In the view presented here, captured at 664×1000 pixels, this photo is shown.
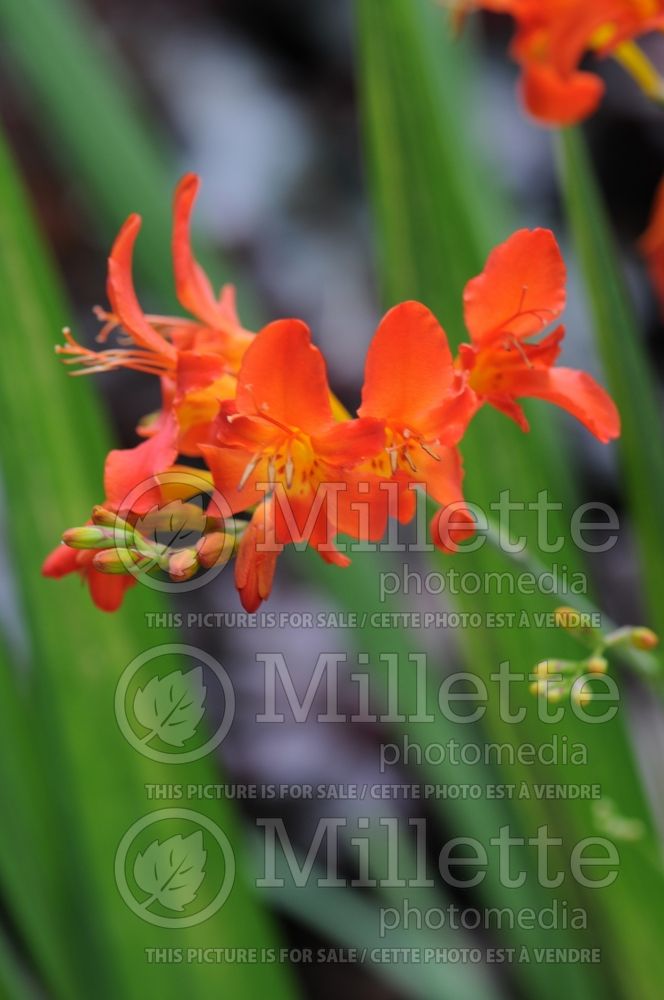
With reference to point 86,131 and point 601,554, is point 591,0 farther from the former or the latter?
point 601,554

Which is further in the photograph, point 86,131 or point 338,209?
point 338,209

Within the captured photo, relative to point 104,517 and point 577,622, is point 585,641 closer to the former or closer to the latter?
point 577,622

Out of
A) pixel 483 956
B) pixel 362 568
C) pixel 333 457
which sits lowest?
pixel 483 956

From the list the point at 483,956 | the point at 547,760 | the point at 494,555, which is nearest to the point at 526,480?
the point at 494,555

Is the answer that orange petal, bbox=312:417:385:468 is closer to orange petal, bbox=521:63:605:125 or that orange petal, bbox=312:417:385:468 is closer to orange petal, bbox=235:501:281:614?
orange petal, bbox=235:501:281:614

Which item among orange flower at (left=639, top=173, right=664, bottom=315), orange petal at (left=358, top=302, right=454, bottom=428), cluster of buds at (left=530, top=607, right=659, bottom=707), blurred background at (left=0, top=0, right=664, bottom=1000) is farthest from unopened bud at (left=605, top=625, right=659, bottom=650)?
blurred background at (left=0, top=0, right=664, bottom=1000)

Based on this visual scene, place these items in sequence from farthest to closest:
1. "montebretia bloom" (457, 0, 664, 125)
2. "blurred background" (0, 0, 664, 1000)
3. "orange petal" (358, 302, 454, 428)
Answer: "blurred background" (0, 0, 664, 1000), "montebretia bloom" (457, 0, 664, 125), "orange petal" (358, 302, 454, 428)

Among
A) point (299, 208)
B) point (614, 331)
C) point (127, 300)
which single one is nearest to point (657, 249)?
point (614, 331)
